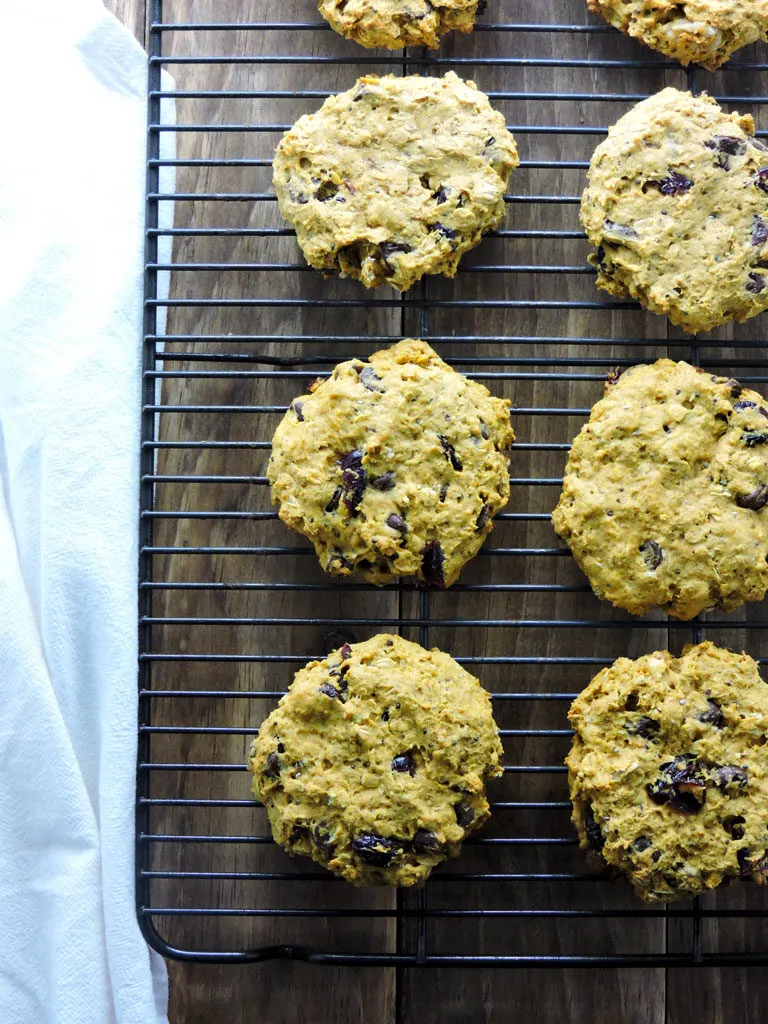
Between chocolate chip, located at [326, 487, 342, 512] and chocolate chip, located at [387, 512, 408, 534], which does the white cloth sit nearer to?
chocolate chip, located at [326, 487, 342, 512]

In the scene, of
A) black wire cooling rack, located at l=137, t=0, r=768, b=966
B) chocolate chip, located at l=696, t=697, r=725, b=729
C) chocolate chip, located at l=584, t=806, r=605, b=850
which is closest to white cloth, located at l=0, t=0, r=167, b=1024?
black wire cooling rack, located at l=137, t=0, r=768, b=966

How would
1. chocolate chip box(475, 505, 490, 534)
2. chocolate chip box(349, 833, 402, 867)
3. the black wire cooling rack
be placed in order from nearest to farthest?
chocolate chip box(349, 833, 402, 867), chocolate chip box(475, 505, 490, 534), the black wire cooling rack

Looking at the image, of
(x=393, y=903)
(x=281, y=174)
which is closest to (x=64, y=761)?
(x=393, y=903)

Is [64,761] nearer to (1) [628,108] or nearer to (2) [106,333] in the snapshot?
(2) [106,333]

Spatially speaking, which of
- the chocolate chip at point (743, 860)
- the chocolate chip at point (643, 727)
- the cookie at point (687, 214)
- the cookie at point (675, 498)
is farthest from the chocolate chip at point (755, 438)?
the chocolate chip at point (743, 860)

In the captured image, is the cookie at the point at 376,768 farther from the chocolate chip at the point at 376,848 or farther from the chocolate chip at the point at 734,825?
the chocolate chip at the point at 734,825
